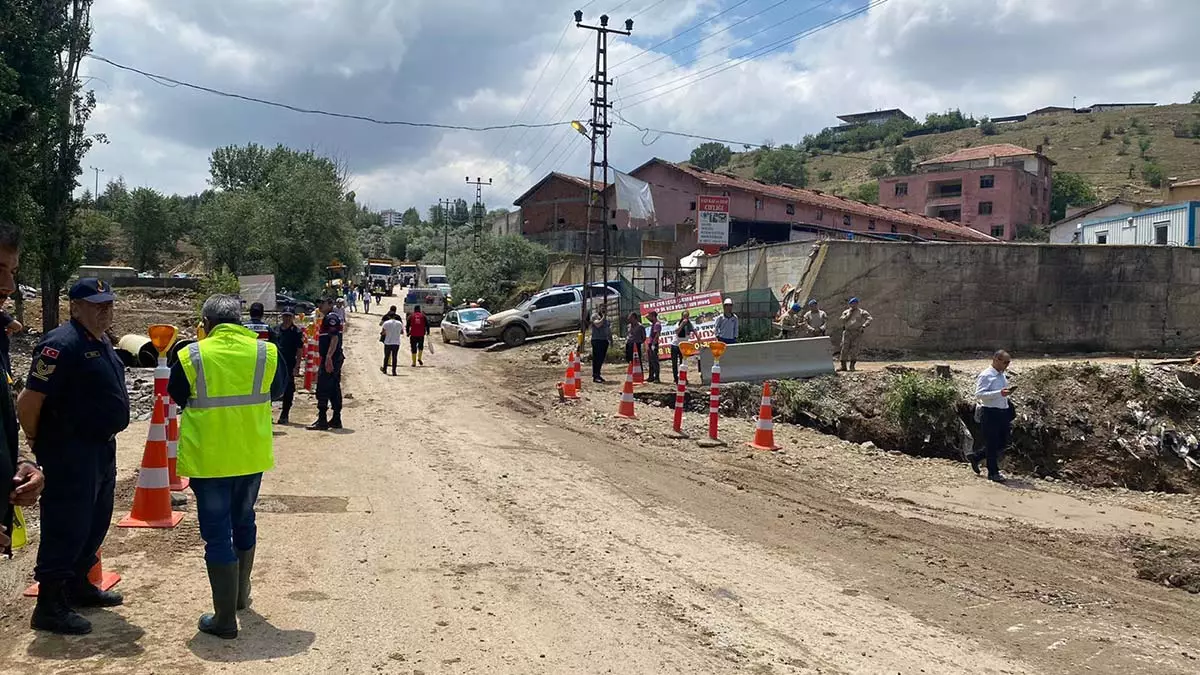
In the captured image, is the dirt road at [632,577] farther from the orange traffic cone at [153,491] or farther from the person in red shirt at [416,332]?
the person in red shirt at [416,332]

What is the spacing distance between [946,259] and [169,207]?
260ft

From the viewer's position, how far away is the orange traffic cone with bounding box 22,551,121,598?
15.8 ft

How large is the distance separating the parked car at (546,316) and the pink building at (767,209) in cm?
2043

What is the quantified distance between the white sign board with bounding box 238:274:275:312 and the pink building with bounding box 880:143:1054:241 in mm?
53424

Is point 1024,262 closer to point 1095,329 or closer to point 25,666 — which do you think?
point 1095,329

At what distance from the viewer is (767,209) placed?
5250 cm

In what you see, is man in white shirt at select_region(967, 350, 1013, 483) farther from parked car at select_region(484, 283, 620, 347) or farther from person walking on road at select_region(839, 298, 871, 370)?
parked car at select_region(484, 283, 620, 347)

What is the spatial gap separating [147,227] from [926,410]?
81.1 meters

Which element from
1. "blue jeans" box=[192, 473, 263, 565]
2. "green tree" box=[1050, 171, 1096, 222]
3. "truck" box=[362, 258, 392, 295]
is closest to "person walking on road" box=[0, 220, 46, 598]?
"blue jeans" box=[192, 473, 263, 565]

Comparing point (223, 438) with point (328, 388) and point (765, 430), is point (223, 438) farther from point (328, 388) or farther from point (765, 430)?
A: point (765, 430)

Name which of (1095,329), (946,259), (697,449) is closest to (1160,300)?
(1095,329)

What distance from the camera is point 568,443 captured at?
38.4 feet

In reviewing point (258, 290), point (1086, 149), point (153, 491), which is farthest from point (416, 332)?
point (1086, 149)

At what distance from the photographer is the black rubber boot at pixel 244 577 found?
4734mm
